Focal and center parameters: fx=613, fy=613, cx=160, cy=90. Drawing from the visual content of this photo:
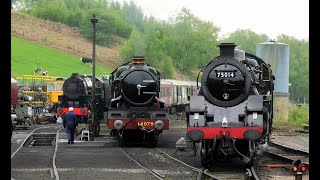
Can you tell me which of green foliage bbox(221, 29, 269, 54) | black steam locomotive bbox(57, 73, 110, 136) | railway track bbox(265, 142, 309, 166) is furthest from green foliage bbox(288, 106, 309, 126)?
green foliage bbox(221, 29, 269, 54)

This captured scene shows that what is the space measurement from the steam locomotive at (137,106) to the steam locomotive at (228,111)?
204 inches

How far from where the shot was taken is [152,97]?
757 inches

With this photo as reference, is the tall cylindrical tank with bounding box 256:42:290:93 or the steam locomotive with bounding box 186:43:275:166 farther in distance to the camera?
the tall cylindrical tank with bounding box 256:42:290:93

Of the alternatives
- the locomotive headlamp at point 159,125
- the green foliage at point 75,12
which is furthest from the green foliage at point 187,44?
the locomotive headlamp at point 159,125

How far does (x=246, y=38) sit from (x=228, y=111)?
63.9 meters

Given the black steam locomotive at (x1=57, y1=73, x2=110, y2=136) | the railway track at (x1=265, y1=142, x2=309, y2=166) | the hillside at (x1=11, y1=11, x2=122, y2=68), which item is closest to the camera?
the railway track at (x1=265, y1=142, x2=309, y2=166)

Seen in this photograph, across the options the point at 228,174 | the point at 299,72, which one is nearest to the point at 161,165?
the point at 228,174

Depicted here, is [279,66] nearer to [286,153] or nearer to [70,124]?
[286,153]

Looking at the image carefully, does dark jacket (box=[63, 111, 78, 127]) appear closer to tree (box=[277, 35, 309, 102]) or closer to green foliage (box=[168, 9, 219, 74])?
green foliage (box=[168, 9, 219, 74])

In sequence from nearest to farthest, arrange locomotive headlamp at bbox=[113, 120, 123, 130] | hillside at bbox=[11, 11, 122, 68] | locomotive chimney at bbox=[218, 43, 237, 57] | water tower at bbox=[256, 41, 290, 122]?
locomotive chimney at bbox=[218, 43, 237, 57] < locomotive headlamp at bbox=[113, 120, 123, 130] < water tower at bbox=[256, 41, 290, 122] < hillside at bbox=[11, 11, 122, 68]

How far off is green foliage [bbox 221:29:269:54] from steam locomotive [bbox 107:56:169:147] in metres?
52.2

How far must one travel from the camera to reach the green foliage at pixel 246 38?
237 feet

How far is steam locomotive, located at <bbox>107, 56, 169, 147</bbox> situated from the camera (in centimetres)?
1888

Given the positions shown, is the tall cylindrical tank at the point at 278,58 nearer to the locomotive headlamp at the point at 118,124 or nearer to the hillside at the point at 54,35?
the locomotive headlamp at the point at 118,124
